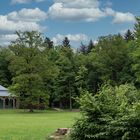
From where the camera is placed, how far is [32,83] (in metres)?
72.6

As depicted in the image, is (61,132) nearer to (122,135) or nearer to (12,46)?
(122,135)

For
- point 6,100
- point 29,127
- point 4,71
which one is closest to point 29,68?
point 6,100

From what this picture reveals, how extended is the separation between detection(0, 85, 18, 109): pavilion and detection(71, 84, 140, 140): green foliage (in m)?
71.9

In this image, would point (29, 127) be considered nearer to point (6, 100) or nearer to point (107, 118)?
point (107, 118)

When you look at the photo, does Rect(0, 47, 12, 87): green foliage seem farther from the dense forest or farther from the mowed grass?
the mowed grass

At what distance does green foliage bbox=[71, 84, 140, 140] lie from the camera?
13.2 metres

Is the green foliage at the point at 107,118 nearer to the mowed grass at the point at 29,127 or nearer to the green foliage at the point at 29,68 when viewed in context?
the mowed grass at the point at 29,127

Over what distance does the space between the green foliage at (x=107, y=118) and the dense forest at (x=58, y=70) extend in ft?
180

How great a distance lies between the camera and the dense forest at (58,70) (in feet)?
240

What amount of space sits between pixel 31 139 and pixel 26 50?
53.2 metres

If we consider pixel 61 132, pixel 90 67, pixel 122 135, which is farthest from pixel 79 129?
pixel 90 67

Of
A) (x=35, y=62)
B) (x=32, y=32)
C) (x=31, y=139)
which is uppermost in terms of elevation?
(x=32, y=32)

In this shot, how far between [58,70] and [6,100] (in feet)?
66.2

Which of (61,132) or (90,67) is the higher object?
(90,67)
